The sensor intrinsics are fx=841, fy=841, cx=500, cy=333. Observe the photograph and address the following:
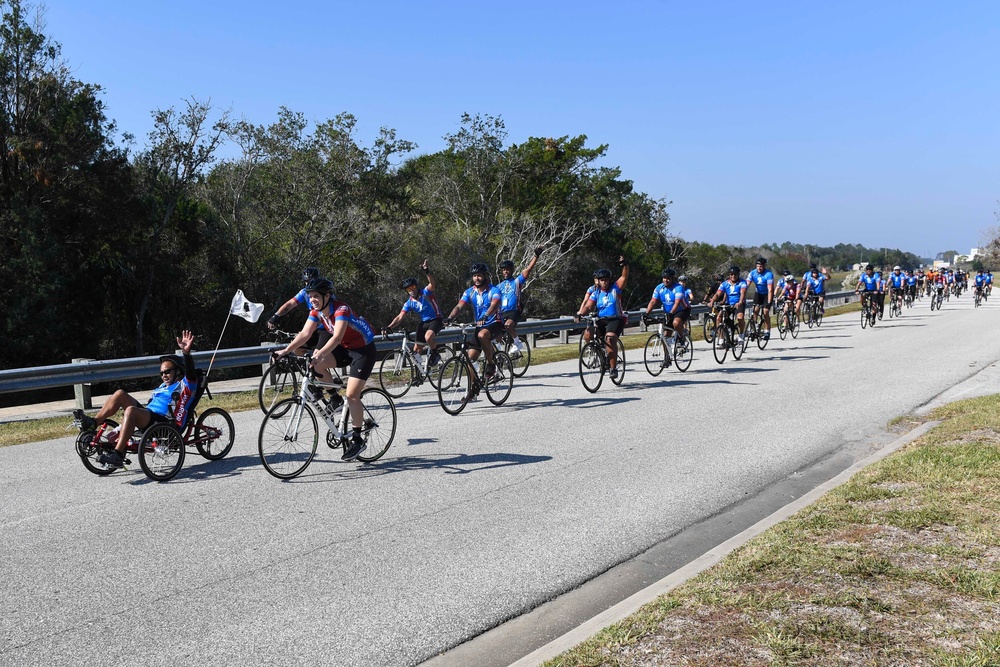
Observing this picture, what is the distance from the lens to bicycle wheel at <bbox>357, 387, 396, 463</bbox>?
858 cm

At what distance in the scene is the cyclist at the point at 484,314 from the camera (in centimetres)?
1234

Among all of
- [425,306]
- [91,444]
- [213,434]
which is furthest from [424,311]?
[91,444]

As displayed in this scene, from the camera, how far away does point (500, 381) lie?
12.6 meters

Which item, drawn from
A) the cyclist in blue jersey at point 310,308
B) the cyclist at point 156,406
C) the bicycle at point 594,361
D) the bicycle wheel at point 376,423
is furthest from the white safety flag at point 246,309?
the bicycle at point 594,361

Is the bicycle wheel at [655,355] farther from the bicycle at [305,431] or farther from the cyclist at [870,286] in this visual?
the cyclist at [870,286]

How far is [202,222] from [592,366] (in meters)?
30.2

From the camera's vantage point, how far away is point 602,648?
4.07 m

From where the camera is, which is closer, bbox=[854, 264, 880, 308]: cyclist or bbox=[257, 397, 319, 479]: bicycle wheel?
bbox=[257, 397, 319, 479]: bicycle wheel

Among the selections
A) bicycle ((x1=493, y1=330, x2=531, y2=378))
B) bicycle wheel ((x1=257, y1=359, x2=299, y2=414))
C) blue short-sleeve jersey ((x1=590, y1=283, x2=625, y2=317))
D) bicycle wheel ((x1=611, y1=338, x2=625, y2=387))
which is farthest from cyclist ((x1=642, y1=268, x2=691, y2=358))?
bicycle wheel ((x1=257, y1=359, x2=299, y2=414))

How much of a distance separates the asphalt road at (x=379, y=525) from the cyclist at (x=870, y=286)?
17.5m

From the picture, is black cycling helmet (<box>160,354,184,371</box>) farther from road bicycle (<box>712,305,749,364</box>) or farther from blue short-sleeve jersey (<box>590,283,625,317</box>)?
road bicycle (<box>712,305,749,364</box>)

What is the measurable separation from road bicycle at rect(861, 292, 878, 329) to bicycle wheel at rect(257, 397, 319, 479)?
25.3 meters

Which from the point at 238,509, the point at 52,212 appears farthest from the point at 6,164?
the point at 238,509

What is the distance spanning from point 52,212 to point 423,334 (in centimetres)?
2654
